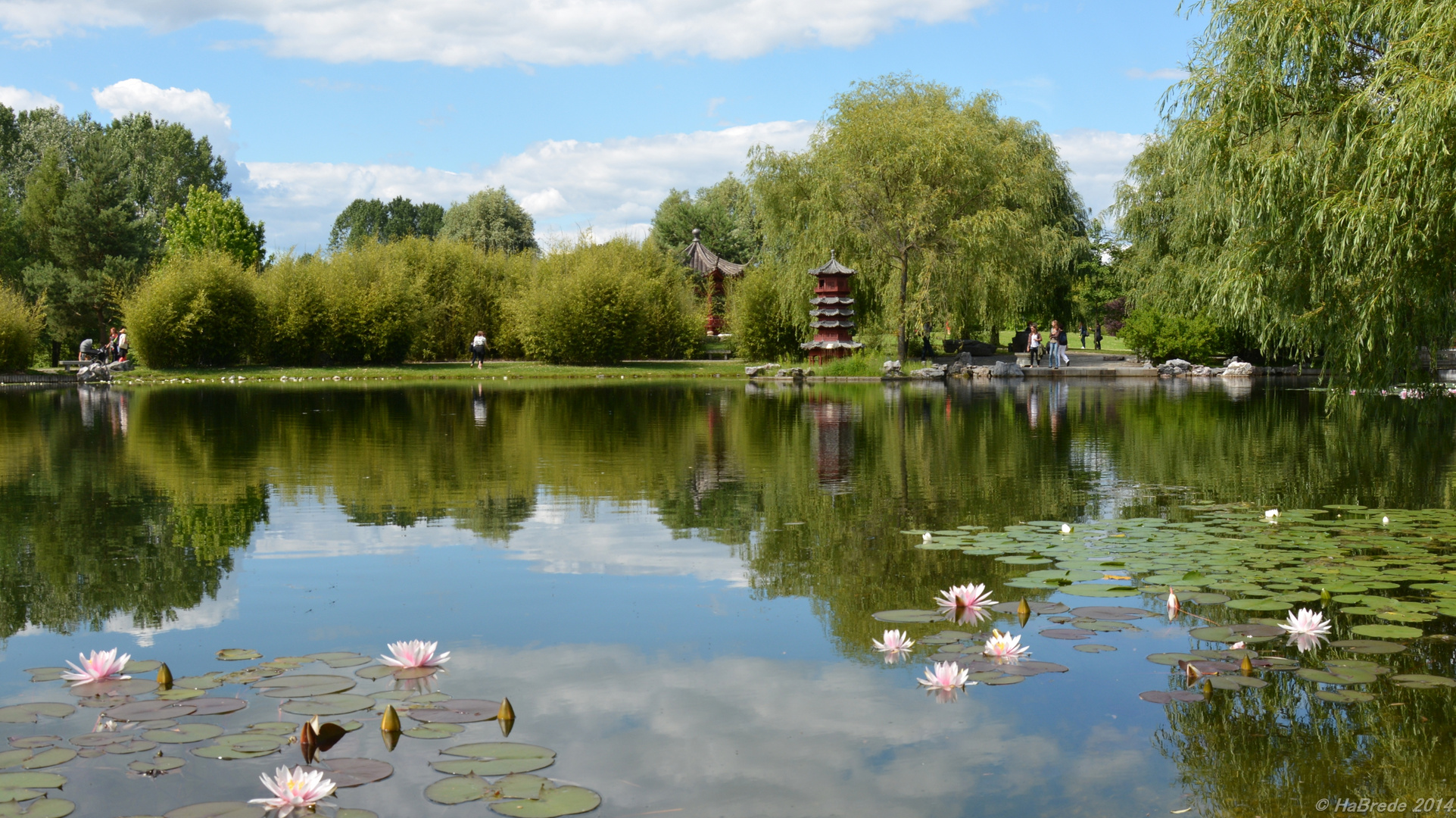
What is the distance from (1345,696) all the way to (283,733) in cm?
410

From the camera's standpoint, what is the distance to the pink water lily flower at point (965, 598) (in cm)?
580

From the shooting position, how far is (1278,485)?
433 inches

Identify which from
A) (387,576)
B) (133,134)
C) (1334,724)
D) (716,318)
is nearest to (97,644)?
(387,576)

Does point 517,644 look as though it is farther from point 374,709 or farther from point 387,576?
point 387,576

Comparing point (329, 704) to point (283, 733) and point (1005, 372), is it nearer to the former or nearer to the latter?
point (283, 733)

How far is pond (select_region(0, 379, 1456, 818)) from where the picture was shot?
3.79 meters

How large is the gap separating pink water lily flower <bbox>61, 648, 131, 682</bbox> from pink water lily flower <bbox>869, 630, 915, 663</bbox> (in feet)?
10.6

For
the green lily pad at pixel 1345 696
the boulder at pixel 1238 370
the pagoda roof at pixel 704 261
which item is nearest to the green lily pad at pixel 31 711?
the green lily pad at pixel 1345 696

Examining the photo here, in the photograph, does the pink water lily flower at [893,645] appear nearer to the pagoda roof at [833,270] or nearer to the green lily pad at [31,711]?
the green lily pad at [31,711]

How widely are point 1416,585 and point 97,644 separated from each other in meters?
7.00

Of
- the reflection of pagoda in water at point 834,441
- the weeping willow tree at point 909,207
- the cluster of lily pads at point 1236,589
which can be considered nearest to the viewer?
the cluster of lily pads at point 1236,589

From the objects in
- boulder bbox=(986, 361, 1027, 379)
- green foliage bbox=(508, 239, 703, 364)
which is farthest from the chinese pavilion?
boulder bbox=(986, 361, 1027, 379)

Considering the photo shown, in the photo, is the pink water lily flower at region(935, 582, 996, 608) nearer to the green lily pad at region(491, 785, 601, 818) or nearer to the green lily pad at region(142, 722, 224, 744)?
the green lily pad at region(491, 785, 601, 818)

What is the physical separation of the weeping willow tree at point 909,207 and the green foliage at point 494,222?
36410 millimetres
